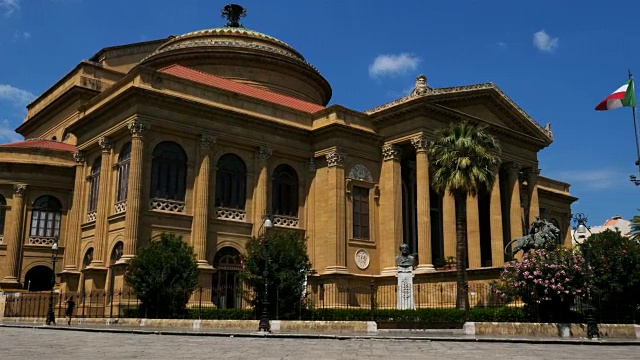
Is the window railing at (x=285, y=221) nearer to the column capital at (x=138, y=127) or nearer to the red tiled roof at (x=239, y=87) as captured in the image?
the red tiled roof at (x=239, y=87)

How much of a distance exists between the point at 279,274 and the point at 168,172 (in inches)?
389

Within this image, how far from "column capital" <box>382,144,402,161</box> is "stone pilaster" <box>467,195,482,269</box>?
16.9ft

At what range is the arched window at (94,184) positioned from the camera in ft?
122

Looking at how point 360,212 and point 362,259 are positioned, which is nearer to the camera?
point 362,259

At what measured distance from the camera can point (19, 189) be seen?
40.8m

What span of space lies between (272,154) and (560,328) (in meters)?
21.1

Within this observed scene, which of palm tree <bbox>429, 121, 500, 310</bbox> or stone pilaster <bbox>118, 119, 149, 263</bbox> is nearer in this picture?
palm tree <bbox>429, 121, 500, 310</bbox>

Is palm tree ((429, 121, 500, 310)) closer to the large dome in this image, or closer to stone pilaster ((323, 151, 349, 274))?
stone pilaster ((323, 151, 349, 274))

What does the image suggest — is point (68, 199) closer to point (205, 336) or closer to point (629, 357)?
point (205, 336)

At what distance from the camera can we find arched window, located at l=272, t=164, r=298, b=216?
129ft

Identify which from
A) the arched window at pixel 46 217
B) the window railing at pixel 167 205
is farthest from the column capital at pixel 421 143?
the arched window at pixel 46 217

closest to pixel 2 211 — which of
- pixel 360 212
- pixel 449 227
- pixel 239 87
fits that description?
pixel 239 87

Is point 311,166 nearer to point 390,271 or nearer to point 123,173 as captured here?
point 390,271

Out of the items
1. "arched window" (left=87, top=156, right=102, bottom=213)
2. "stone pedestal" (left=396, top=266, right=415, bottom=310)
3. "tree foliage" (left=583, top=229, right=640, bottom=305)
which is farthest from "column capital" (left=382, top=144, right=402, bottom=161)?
"arched window" (left=87, top=156, right=102, bottom=213)
